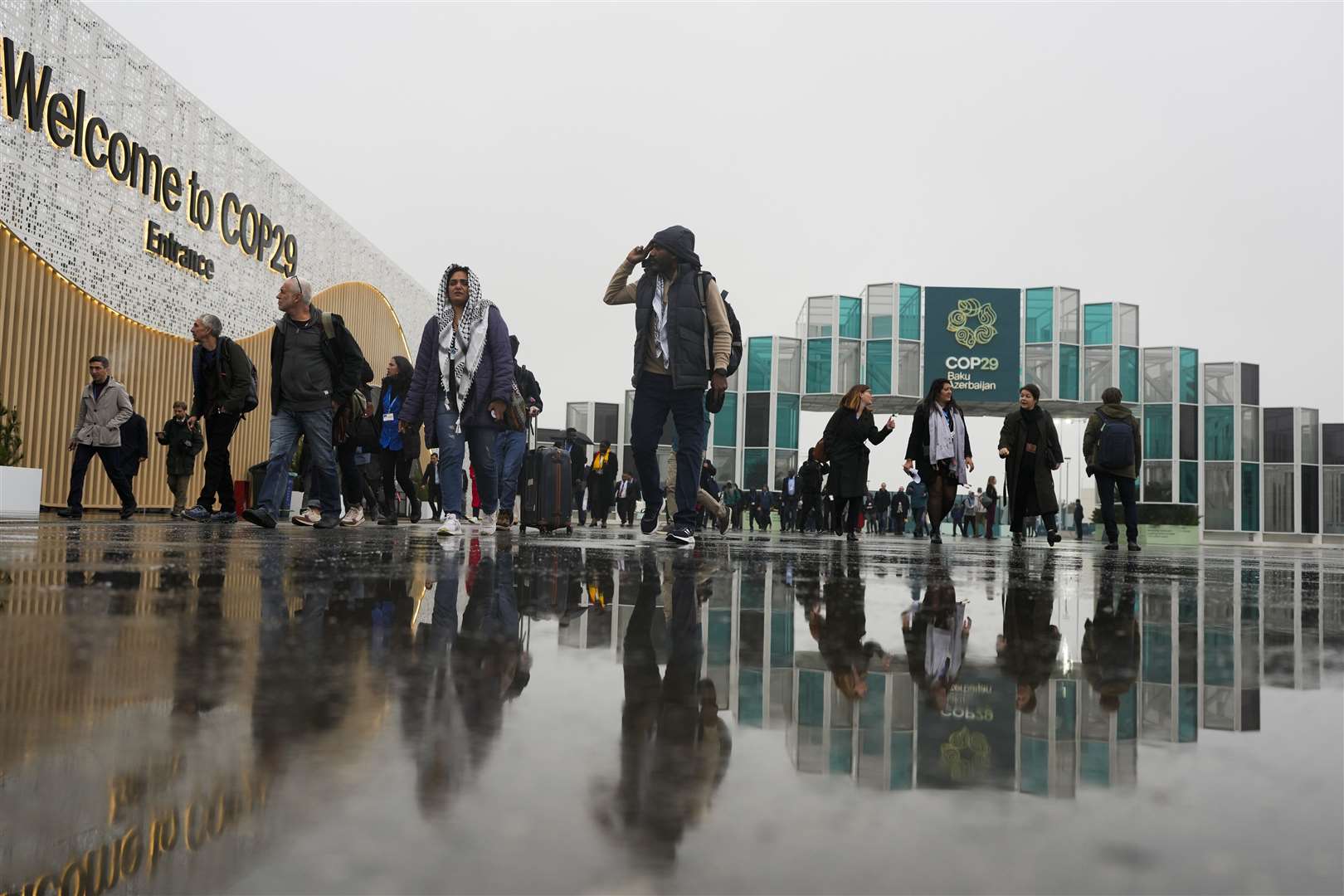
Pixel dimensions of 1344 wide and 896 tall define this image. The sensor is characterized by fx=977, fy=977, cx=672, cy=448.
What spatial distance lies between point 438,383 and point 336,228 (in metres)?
17.6

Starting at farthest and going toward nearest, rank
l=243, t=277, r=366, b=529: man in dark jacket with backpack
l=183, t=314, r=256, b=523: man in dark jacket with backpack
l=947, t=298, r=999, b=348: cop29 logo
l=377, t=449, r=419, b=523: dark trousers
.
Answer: l=947, t=298, r=999, b=348: cop29 logo
l=377, t=449, r=419, b=523: dark trousers
l=183, t=314, r=256, b=523: man in dark jacket with backpack
l=243, t=277, r=366, b=529: man in dark jacket with backpack

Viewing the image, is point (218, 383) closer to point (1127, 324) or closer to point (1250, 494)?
point (1127, 324)

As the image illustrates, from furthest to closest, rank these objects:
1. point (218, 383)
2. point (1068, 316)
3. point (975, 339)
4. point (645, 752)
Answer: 1. point (1068, 316)
2. point (975, 339)
3. point (218, 383)
4. point (645, 752)

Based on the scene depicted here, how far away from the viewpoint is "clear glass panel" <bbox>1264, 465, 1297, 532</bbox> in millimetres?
39188

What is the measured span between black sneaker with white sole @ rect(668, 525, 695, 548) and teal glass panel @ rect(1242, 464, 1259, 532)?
39.4 meters

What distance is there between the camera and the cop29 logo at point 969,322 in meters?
34.5

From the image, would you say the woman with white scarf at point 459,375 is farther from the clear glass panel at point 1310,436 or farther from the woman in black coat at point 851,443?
the clear glass panel at point 1310,436

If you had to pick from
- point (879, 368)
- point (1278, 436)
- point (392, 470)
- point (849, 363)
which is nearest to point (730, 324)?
point (392, 470)

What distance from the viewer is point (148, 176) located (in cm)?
1499

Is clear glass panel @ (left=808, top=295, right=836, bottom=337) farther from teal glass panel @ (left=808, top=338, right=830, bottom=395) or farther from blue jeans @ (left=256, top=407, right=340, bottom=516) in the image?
blue jeans @ (left=256, top=407, right=340, bottom=516)

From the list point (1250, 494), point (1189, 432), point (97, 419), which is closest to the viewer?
point (97, 419)

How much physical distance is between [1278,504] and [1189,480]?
458 cm

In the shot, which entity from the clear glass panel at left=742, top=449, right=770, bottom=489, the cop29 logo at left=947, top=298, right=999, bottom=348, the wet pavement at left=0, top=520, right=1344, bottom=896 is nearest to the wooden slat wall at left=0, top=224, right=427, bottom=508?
the wet pavement at left=0, top=520, right=1344, bottom=896

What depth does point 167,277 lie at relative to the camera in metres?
15.8
